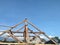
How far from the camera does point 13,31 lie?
28.9 metres

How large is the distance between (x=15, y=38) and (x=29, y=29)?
293 centimetres

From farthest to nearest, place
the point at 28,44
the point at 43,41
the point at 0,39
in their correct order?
the point at 43,41
the point at 0,39
the point at 28,44

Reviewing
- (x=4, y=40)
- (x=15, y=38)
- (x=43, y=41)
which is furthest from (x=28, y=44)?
(x=43, y=41)

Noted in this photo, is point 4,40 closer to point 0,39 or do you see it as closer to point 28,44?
point 0,39

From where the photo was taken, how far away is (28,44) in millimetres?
27000

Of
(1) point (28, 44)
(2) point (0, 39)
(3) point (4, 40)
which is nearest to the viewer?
(1) point (28, 44)

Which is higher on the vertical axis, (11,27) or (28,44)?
(11,27)

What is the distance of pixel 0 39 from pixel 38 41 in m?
6.09

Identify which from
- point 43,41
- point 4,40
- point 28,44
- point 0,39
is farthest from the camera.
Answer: point 43,41

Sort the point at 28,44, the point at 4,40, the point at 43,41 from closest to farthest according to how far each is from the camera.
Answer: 1. the point at 28,44
2. the point at 4,40
3. the point at 43,41

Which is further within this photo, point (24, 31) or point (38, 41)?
point (38, 41)

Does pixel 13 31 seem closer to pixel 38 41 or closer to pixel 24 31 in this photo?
pixel 24 31

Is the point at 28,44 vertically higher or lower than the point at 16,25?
lower

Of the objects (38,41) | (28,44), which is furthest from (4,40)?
(38,41)
